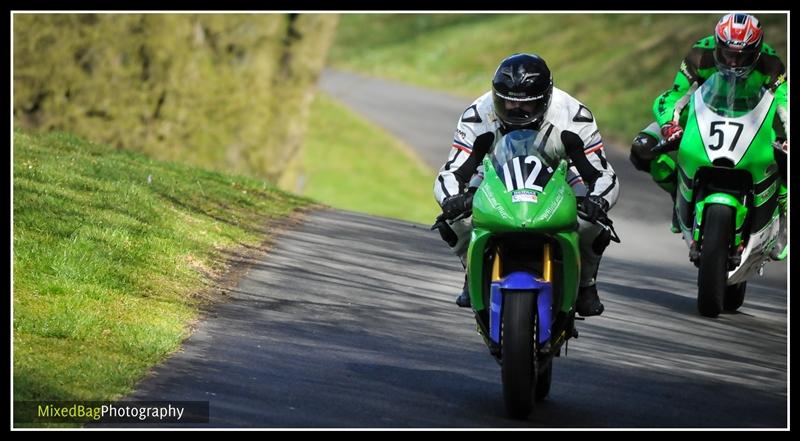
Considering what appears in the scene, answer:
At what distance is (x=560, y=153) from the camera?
28.1 ft

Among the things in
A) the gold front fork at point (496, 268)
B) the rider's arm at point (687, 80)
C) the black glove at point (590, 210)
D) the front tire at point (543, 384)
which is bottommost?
the front tire at point (543, 384)

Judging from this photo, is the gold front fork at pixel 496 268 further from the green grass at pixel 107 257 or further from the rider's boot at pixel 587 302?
the green grass at pixel 107 257

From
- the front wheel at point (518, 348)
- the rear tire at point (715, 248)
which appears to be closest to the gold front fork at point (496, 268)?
the front wheel at point (518, 348)

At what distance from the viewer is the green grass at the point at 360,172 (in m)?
29.7

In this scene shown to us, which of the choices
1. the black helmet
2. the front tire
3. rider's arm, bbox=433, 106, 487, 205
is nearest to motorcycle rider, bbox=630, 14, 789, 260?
rider's arm, bbox=433, 106, 487, 205

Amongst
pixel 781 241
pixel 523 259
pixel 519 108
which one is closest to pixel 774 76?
pixel 781 241

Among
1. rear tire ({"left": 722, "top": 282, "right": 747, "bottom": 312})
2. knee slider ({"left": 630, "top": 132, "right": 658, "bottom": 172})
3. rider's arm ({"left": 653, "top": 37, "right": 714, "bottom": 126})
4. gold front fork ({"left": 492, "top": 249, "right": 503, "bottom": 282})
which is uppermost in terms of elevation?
rider's arm ({"left": 653, "top": 37, "right": 714, "bottom": 126})

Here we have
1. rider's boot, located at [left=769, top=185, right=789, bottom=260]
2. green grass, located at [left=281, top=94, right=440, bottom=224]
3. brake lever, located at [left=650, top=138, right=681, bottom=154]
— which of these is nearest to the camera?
brake lever, located at [left=650, top=138, right=681, bottom=154]

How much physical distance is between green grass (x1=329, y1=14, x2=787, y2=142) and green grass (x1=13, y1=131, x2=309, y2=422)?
18.7 meters

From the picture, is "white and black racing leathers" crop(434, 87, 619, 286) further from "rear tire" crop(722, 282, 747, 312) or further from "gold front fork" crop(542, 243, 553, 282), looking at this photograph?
"rear tire" crop(722, 282, 747, 312)

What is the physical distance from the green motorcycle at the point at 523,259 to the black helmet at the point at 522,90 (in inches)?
5.2

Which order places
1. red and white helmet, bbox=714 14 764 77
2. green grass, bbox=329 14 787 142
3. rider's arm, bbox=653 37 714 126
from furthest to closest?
green grass, bbox=329 14 787 142 → rider's arm, bbox=653 37 714 126 → red and white helmet, bbox=714 14 764 77

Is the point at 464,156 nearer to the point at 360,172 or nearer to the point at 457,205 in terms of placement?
the point at 457,205

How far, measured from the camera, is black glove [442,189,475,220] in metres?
8.31
